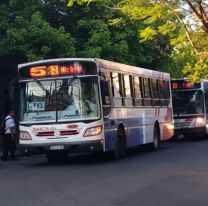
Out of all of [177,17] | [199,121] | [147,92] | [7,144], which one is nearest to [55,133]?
[7,144]

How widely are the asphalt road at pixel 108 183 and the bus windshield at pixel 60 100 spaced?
57.9 inches

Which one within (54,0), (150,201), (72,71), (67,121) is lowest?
(150,201)

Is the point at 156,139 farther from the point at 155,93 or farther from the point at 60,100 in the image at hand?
the point at 60,100

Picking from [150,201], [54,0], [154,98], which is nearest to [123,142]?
[154,98]

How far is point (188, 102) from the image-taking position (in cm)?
3102

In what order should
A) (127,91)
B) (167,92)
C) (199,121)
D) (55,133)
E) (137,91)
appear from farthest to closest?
(199,121) → (167,92) → (137,91) → (127,91) → (55,133)

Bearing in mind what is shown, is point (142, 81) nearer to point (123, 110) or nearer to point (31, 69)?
point (123, 110)

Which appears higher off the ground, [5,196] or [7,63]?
[7,63]

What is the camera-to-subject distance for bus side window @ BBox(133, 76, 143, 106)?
70.2ft

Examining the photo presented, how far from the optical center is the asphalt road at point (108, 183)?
429 inches

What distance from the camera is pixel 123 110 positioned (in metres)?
19.8

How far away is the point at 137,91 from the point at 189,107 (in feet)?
32.3

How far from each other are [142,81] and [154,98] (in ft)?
5.92

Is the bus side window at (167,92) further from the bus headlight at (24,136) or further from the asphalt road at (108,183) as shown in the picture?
the bus headlight at (24,136)
